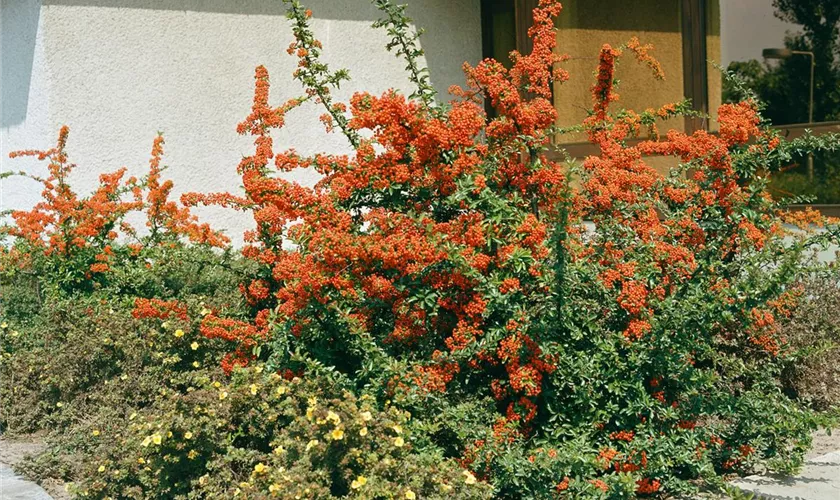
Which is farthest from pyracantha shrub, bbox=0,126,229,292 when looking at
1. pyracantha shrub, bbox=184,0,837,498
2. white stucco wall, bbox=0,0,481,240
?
pyracantha shrub, bbox=184,0,837,498

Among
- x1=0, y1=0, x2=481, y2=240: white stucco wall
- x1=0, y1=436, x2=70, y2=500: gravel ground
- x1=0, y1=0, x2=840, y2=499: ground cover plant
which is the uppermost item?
x1=0, y1=0, x2=481, y2=240: white stucco wall

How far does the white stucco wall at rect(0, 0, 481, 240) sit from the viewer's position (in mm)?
9461

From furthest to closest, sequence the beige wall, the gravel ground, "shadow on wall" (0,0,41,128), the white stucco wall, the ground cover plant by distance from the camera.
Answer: the beige wall → "shadow on wall" (0,0,41,128) → the white stucco wall → the gravel ground → the ground cover plant

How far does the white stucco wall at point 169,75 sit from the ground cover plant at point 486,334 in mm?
4732

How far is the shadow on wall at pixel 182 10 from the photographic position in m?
9.65

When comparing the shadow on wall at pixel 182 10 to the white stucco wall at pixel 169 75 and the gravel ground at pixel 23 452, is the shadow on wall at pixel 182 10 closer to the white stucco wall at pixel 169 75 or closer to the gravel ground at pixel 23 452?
the white stucco wall at pixel 169 75

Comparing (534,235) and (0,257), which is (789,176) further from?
(0,257)

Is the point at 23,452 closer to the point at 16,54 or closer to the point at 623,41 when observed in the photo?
the point at 16,54

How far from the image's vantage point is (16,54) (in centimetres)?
996

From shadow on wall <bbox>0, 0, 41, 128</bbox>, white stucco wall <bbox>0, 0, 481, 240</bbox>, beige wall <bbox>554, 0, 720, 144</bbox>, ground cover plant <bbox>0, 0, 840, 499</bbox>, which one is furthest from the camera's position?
beige wall <bbox>554, 0, 720, 144</bbox>

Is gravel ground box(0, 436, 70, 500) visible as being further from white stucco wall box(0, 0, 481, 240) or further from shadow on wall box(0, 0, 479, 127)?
shadow on wall box(0, 0, 479, 127)

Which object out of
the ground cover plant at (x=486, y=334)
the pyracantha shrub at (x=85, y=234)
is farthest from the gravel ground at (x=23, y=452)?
the pyracantha shrub at (x=85, y=234)

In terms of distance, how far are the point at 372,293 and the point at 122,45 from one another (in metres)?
6.26

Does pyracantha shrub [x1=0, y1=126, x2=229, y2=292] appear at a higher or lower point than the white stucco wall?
lower
